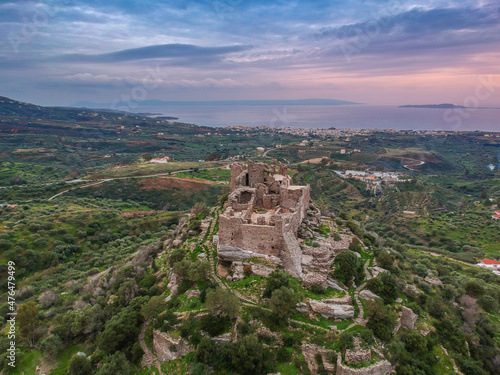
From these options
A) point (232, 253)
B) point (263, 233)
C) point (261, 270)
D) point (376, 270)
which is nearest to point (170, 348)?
point (232, 253)

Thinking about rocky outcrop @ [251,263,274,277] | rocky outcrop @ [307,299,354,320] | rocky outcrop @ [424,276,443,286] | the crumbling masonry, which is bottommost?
rocky outcrop @ [424,276,443,286]

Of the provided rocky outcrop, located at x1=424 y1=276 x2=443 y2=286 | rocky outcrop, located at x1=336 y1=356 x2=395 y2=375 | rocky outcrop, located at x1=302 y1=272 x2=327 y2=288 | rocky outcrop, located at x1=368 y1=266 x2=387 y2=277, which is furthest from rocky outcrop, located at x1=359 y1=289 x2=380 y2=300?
rocky outcrop, located at x1=424 y1=276 x2=443 y2=286

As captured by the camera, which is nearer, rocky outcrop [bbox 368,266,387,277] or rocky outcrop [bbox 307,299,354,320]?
rocky outcrop [bbox 307,299,354,320]

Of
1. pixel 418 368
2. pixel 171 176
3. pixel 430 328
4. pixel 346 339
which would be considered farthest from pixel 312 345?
pixel 171 176

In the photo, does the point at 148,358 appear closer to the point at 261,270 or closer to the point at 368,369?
the point at 261,270

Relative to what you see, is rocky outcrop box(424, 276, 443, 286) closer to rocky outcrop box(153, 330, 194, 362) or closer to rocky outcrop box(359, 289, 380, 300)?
rocky outcrop box(359, 289, 380, 300)

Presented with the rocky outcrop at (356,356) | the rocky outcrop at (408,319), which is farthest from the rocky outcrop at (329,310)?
the rocky outcrop at (408,319)

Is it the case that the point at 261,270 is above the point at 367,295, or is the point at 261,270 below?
above

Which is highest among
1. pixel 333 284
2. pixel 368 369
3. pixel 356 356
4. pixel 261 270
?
pixel 261 270

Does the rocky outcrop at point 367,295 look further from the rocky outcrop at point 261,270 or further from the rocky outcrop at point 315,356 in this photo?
the rocky outcrop at point 261,270
